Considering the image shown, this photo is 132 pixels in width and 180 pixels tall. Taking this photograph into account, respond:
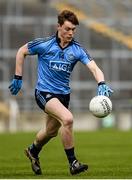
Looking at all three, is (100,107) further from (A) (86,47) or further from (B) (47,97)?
(A) (86,47)

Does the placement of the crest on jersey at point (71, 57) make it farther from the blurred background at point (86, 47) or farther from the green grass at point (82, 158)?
the blurred background at point (86, 47)

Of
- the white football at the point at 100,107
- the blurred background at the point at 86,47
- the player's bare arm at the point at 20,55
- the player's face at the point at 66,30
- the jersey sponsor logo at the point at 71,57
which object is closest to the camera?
the white football at the point at 100,107

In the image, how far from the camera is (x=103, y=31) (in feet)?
136

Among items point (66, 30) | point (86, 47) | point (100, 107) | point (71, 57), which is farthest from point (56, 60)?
point (86, 47)

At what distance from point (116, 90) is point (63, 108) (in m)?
25.6

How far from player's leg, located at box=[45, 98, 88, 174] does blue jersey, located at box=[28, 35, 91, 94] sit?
239 mm

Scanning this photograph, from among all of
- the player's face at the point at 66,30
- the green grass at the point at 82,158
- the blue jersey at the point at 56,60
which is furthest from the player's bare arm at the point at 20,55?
the green grass at the point at 82,158

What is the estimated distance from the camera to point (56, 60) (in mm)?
13000

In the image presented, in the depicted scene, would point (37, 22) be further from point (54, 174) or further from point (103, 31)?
point (54, 174)

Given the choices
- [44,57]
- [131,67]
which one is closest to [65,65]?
[44,57]

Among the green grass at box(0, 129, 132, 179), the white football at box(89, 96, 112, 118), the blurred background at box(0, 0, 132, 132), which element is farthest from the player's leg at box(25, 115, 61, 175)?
the blurred background at box(0, 0, 132, 132)

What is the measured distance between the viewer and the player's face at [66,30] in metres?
12.8

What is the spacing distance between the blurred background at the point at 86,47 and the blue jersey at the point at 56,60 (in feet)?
75.5

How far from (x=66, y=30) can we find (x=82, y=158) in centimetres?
626
